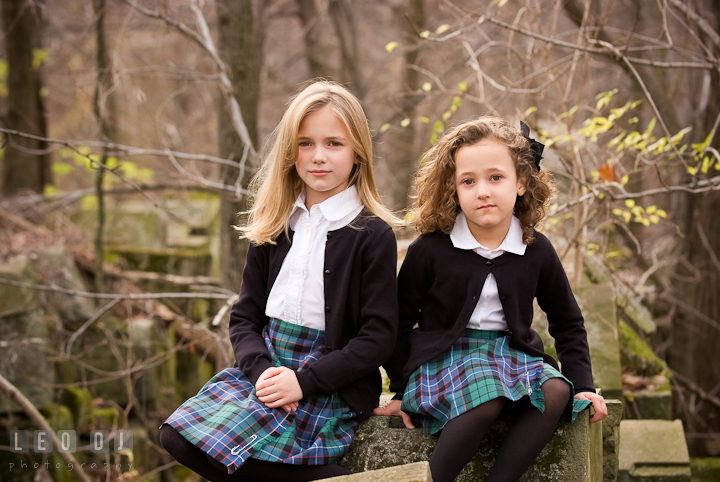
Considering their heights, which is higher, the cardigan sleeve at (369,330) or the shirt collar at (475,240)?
the shirt collar at (475,240)

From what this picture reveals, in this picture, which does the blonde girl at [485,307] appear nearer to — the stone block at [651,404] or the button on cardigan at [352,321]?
the button on cardigan at [352,321]

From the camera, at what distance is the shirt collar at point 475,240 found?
231 centimetres

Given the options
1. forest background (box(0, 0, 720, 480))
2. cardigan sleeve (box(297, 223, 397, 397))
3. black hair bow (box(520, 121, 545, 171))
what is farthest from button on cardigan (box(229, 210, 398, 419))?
forest background (box(0, 0, 720, 480))

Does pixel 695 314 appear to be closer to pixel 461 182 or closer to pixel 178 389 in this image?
pixel 461 182

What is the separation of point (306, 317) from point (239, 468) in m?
0.59

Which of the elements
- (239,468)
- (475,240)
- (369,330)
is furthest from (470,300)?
(239,468)

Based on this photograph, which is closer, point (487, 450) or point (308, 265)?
point (487, 450)

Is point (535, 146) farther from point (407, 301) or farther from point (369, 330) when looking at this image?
point (369, 330)

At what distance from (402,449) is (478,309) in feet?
1.91

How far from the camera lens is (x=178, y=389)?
7.73 metres

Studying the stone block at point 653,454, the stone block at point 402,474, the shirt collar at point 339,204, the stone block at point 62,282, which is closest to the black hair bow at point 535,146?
the shirt collar at point 339,204

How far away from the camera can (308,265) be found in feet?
7.86

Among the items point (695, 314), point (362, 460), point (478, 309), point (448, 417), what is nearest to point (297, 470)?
point (362, 460)

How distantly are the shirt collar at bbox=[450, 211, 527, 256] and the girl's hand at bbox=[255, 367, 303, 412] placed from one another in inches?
31.1
